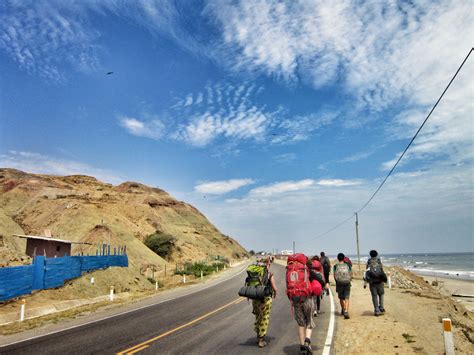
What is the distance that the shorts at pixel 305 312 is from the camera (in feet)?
23.5

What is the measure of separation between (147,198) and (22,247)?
60.0 m

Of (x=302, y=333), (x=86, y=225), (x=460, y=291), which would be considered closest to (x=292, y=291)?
(x=302, y=333)

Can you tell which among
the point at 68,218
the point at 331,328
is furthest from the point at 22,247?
the point at 331,328

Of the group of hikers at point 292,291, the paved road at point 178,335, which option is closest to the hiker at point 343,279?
the paved road at point 178,335

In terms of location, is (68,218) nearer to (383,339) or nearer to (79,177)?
(383,339)

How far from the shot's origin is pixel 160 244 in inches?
2539

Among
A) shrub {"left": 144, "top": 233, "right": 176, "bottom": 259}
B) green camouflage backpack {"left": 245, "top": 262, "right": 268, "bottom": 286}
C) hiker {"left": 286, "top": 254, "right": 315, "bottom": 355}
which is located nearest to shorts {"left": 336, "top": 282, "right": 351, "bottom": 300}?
green camouflage backpack {"left": 245, "top": 262, "right": 268, "bottom": 286}

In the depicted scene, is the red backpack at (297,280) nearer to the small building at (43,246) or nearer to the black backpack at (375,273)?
the black backpack at (375,273)

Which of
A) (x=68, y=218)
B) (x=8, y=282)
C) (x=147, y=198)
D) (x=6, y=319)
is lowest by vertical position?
(x=6, y=319)

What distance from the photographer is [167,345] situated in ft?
28.1

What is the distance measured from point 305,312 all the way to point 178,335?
4159 mm

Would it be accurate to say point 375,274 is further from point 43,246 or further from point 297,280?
point 43,246

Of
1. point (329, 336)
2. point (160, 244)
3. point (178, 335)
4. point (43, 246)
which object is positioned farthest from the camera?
point (160, 244)

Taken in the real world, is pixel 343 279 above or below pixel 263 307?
above
